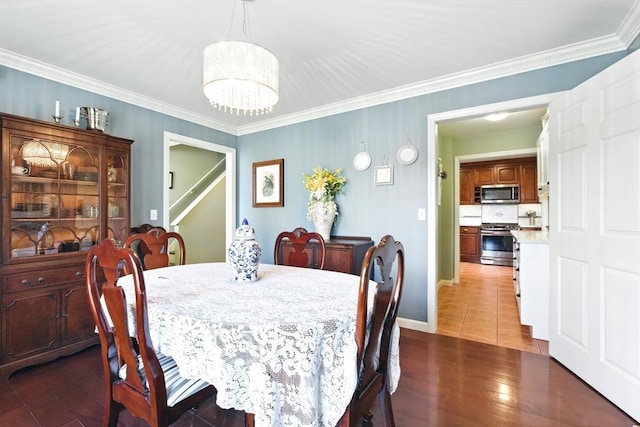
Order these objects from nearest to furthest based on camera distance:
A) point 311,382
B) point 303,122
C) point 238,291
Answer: point 311,382 → point 238,291 → point 303,122

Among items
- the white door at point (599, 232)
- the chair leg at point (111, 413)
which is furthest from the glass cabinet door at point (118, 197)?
the white door at point (599, 232)

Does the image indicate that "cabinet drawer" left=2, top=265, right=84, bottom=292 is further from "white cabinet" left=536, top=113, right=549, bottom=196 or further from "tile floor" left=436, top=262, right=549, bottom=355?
"white cabinet" left=536, top=113, right=549, bottom=196

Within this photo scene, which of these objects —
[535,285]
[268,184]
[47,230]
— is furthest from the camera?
[268,184]

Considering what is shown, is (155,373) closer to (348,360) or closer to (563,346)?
(348,360)

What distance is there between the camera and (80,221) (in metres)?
2.50

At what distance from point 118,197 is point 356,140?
2513 millimetres

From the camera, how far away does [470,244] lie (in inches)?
264

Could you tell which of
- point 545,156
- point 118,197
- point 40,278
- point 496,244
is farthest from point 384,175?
point 496,244

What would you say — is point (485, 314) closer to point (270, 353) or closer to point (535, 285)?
point (535, 285)

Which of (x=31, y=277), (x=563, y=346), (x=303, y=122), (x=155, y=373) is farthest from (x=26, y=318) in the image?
(x=563, y=346)

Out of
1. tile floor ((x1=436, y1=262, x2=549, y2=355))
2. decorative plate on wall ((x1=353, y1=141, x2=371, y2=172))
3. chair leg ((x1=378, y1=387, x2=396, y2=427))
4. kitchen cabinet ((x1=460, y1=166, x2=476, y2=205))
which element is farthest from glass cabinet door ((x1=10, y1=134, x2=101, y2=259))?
kitchen cabinet ((x1=460, y1=166, x2=476, y2=205))

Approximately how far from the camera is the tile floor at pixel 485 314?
2.69 metres

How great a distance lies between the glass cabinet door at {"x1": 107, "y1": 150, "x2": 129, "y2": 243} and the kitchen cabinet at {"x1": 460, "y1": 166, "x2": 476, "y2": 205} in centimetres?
656

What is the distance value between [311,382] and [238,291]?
0.62 meters
